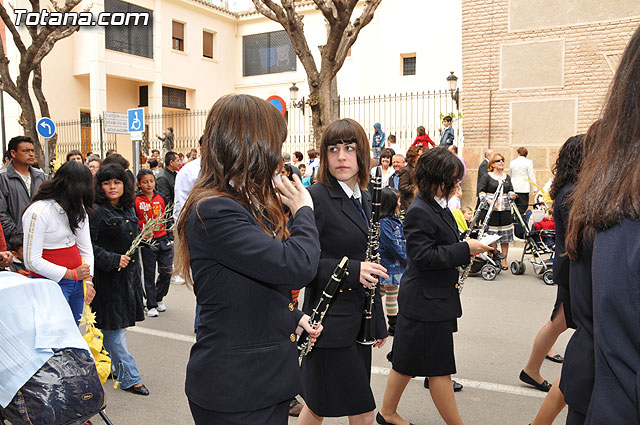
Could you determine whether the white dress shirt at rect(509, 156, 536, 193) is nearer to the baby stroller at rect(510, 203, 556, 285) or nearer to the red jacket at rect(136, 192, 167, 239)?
the baby stroller at rect(510, 203, 556, 285)

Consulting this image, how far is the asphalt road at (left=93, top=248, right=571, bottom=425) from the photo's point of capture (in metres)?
4.34

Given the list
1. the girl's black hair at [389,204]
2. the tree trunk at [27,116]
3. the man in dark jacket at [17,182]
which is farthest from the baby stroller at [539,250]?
the tree trunk at [27,116]

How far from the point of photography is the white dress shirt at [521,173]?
1312 cm

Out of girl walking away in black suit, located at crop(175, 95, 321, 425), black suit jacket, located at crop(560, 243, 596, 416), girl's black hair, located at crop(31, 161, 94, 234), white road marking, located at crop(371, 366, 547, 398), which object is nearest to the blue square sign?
girl's black hair, located at crop(31, 161, 94, 234)

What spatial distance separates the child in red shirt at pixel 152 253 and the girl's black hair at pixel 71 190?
2.89m

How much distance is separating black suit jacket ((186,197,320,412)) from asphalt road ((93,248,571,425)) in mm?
2367

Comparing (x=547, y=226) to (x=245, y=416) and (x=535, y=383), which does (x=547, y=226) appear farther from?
(x=245, y=416)

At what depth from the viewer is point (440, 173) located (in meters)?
3.72

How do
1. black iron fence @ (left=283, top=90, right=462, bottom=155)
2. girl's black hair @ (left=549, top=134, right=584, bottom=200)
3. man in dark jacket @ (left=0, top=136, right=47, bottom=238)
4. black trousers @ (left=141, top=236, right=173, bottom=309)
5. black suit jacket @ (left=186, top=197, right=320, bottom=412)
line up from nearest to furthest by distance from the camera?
black suit jacket @ (left=186, top=197, right=320, bottom=412) → girl's black hair @ (left=549, top=134, right=584, bottom=200) → man in dark jacket @ (left=0, top=136, right=47, bottom=238) → black trousers @ (left=141, top=236, right=173, bottom=309) → black iron fence @ (left=283, top=90, right=462, bottom=155)

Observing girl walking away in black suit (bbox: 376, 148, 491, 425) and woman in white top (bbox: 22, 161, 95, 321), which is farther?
woman in white top (bbox: 22, 161, 95, 321)

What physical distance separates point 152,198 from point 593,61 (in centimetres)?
1158

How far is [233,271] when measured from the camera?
2.07 meters

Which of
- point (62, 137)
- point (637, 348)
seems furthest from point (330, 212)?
point (62, 137)

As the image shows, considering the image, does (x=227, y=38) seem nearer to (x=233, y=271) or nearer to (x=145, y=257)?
(x=145, y=257)
